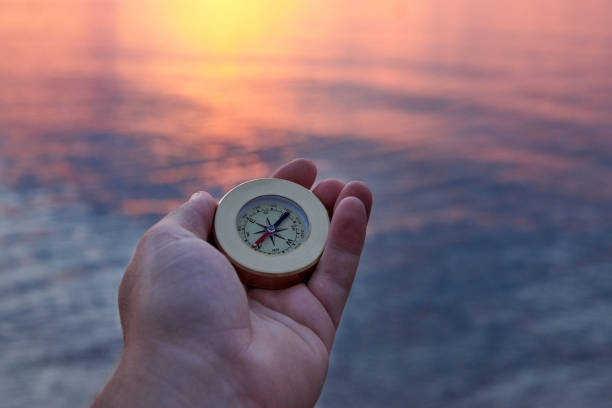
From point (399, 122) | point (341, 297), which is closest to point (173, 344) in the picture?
point (341, 297)

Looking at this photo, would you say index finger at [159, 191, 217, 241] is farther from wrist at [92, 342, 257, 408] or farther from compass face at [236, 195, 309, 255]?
wrist at [92, 342, 257, 408]

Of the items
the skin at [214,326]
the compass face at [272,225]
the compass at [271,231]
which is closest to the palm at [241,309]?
the skin at [214,326]

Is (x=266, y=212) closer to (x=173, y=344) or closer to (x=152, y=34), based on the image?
(x=173, y=344)

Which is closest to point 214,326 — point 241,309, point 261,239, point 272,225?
point 241,309

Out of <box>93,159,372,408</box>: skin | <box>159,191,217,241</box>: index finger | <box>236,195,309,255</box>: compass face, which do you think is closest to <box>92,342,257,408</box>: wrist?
<box>93,159,372,408</box>: skin

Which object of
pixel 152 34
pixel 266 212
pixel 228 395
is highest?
pixel 266 212

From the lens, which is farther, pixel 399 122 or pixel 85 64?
pixel 85 64

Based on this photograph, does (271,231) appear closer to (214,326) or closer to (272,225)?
(272,225)
